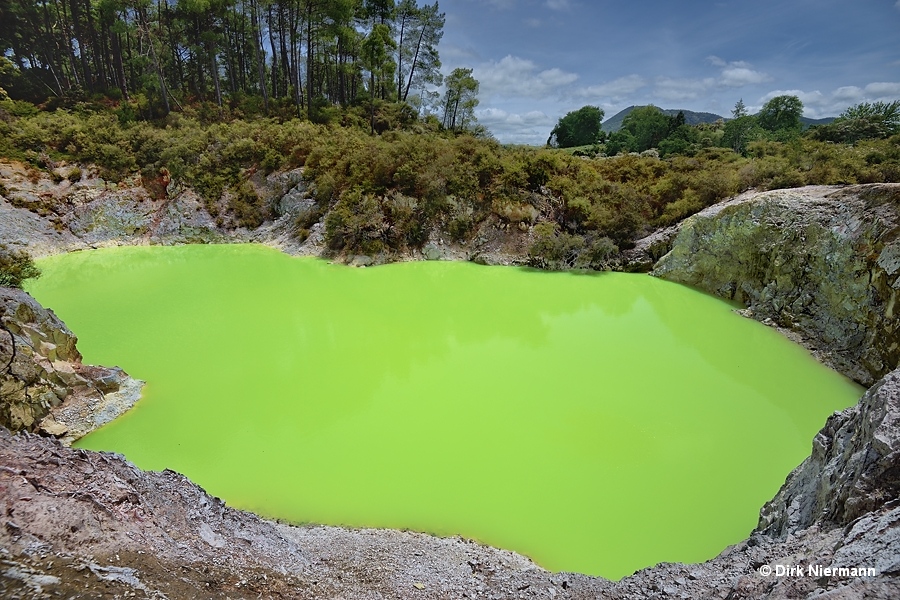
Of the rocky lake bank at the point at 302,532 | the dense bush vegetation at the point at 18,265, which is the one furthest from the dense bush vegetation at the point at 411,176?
the rocky lake bank at the point at 302,532

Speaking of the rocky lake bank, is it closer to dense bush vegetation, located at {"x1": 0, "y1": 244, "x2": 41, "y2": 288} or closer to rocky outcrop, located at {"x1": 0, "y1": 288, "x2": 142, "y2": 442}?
rocky outcrop, located at {"x1": 0, "y1": 288, "x2": 142, "y2": 442}

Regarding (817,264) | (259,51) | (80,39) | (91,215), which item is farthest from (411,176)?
(80,39)

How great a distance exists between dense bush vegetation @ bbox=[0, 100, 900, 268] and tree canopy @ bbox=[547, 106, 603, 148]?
84.5ft

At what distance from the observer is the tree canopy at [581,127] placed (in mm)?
45312

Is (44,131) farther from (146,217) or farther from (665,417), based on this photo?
(665,417)

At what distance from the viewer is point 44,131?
1792 cm

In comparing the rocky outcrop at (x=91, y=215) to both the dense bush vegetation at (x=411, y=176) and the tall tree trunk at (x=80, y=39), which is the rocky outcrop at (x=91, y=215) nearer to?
the dense bush vegetation at (x=411, y=176)

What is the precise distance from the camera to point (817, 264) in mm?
10445

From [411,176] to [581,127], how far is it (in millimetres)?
34354

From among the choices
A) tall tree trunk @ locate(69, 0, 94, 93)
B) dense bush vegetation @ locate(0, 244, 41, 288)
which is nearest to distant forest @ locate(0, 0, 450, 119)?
tall tree trunk @ locate(69, 0, 94, 93)

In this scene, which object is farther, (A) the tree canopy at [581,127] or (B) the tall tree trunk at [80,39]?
(A) the tree canopy at [581,127]

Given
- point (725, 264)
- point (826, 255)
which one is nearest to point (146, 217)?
point (725, 264)

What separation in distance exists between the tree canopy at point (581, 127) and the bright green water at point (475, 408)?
3682 centimetres

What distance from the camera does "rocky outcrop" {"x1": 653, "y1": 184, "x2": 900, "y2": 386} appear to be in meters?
8.58
